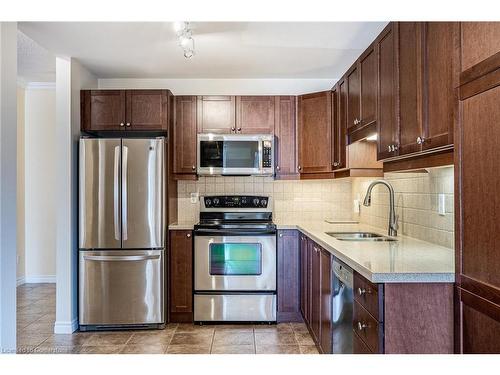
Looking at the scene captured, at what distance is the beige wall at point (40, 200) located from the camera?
5242mm

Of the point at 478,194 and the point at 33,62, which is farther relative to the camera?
the point at 33,62

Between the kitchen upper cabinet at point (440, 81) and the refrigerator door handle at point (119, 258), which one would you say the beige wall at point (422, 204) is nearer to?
the kitchen upper cabinet at point (440, 81)

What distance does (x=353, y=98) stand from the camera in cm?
309

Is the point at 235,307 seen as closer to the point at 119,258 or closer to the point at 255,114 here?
the point at 119,258

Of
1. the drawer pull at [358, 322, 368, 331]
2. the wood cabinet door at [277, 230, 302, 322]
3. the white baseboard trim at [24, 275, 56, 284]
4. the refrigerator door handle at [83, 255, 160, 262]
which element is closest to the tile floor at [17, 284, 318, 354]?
the wood cabinet door at [277, 230, 302, 322]

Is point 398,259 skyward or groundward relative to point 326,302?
skyward

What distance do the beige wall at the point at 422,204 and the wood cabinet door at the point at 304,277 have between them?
2.18ft

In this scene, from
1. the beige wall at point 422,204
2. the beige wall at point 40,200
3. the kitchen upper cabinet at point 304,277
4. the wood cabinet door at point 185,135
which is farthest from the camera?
the beige wall at point 40,200

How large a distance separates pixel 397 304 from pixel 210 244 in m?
2.31

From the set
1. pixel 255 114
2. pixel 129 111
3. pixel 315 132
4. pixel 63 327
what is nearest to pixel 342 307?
pixel 315 132

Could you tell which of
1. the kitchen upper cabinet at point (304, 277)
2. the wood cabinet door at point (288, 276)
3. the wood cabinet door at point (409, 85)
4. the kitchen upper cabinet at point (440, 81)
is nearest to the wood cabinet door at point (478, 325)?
the kitchen upper cabinet at point (440, 81)

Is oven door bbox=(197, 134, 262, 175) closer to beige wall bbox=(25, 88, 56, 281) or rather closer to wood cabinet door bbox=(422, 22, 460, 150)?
wood cabinet door bbox=(422, 22, 460, 150)

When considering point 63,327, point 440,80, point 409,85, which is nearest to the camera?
point 440,80

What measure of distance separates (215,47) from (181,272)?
1.99 metres
